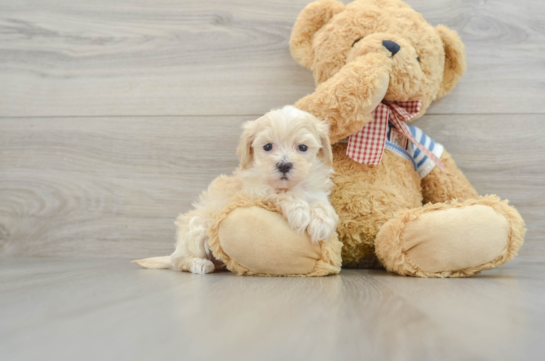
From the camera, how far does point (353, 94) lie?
3.06 ft

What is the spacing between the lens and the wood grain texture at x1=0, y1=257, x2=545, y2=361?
0.36 metres

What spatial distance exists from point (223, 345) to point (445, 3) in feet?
4.27

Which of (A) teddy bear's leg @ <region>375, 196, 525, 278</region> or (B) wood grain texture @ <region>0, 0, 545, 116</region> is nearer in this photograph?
(A) teddy bear's leg @ <region>375, 196, 525, 278</region>

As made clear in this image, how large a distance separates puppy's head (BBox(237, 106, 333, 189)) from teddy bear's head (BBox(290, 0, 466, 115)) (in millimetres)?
237

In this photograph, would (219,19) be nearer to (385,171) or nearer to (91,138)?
(91,138)

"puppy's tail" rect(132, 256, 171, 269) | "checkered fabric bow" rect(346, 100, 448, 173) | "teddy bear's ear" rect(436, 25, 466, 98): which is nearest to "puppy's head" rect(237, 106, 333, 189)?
"checkered fabric bow" rect(346, 100, 448, 173)

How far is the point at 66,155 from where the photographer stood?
138 cm

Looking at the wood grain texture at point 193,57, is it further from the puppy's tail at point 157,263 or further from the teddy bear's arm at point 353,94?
the puppy's tail at point 157,263

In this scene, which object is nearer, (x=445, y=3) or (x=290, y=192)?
(x=290, y=192)

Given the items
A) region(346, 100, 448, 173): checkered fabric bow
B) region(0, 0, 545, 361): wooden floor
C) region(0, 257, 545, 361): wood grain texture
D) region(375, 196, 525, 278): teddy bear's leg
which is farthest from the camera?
region(0, 0, 545, 361): wooden floor

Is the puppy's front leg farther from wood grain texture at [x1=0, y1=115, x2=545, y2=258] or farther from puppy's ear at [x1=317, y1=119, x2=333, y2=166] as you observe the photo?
wood grain texture at [x1=0, y1=115, x2=545, y2=258]

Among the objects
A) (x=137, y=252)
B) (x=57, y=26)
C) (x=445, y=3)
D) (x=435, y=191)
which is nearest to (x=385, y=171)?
(x=435, y=191)

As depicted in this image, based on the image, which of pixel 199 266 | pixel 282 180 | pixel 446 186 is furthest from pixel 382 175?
pixel 199 266

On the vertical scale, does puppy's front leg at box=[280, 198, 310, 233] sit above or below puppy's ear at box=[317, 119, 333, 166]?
below
